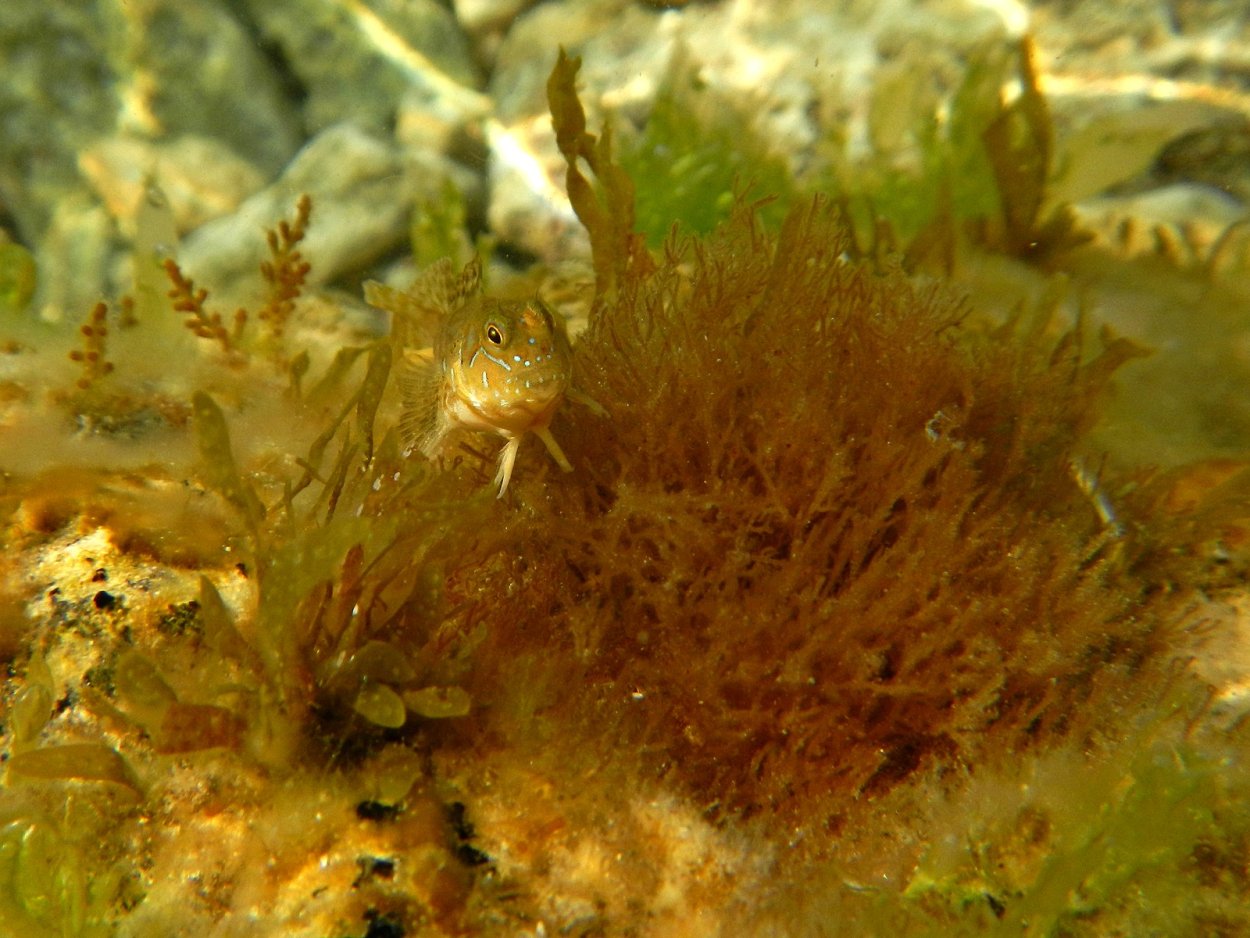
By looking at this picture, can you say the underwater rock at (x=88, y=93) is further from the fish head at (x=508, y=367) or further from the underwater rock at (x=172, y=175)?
the fish head at (x=508, y=367)

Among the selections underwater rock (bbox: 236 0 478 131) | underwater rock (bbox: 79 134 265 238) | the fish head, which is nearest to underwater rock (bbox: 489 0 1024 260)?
underwater rock (bbox: 236 0 478 131)

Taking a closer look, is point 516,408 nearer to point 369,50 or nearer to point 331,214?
point 331,214

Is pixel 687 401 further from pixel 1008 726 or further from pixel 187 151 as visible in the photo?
pixel 187 151

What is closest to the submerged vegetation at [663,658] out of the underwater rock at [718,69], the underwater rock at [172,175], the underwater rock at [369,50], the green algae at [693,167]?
the green algae at [693,167]

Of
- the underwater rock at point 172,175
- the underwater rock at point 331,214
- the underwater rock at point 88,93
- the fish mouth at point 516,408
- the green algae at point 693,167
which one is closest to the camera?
the fish mouth at point 516,408

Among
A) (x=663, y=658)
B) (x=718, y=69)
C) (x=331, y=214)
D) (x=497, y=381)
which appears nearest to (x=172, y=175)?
(x=331, y=214)

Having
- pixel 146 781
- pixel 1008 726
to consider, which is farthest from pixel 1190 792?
pixel 146 781
